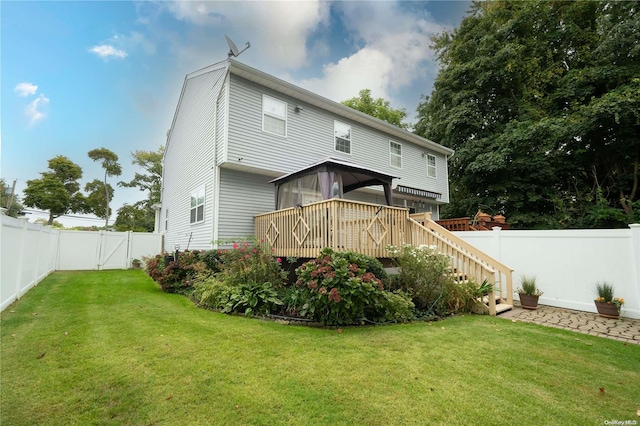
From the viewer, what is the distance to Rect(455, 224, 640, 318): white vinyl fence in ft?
17.6

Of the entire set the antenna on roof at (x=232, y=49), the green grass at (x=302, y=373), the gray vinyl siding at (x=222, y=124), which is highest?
the antenna on roof at (x=232, y=49)

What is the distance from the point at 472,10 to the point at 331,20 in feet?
38.6

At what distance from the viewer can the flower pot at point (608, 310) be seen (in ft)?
17.1

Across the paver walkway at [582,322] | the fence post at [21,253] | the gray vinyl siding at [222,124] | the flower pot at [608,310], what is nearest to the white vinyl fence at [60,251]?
the fence post at [21,253]

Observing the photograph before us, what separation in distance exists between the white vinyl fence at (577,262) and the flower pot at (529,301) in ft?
2.40

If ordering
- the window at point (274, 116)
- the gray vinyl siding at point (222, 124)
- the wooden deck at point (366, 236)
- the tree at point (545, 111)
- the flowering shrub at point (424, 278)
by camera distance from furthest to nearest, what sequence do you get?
the tree at point (545, 111), the window at point (274, 116), the gray vinyl siding at point (222, 124), the wooden deck at point (366, 236), the flowering shrub at point (424, 278)

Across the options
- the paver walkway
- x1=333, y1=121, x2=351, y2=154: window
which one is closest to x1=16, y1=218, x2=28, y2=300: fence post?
x1=333, y1=121, x2=351, y2=154: window

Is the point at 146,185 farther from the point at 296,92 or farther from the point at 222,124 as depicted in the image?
the point at 296,92

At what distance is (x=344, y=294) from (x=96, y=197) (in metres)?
33.6

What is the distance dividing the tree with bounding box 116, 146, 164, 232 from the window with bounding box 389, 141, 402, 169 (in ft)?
77.6

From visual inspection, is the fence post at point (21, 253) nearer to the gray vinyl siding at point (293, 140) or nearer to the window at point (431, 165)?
the gray vinyl siding at point (293, 140)

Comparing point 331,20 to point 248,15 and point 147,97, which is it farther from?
point 147,97

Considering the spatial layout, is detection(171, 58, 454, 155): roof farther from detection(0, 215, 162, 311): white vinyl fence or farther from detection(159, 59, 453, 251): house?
detection(0, 215, 162, 311): white vinyl fence

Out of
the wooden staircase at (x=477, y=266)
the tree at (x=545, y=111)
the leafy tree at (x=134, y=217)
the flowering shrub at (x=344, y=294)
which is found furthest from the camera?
the leafy tree at (x=134, y=217)
